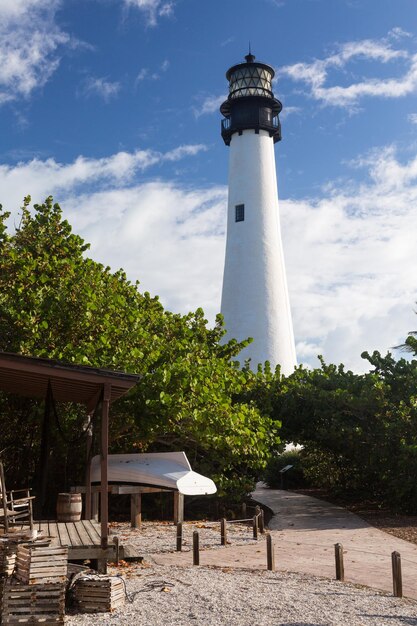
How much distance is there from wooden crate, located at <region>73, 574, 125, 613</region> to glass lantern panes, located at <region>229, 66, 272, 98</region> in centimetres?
3175

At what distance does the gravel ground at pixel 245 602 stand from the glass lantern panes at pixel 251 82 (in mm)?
30263

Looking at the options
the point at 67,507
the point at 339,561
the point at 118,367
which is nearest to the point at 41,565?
the point at 67,507

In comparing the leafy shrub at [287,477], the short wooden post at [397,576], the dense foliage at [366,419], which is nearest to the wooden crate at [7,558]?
the short wooden post at [397,576]

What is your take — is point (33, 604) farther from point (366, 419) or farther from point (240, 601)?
point (366, 419)

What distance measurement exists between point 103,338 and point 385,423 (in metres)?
9.12

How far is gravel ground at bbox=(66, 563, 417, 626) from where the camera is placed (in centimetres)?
790

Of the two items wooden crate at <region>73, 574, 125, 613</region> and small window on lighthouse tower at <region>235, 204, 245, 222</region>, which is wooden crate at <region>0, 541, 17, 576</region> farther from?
small window on lighthouse tower at <region>235, 204, 245, 222</region>

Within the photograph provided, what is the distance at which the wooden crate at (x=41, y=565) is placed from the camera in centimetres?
754

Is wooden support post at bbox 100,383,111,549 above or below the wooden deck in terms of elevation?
above

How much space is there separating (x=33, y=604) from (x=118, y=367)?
8.37 m

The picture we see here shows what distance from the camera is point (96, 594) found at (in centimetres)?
828

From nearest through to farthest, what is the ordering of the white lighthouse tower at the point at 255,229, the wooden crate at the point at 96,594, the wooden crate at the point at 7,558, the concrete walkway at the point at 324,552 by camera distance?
1. the wooden crate at the point at 7,558
2. the wooden crate at the point at 96,594
3. the concrete walkway at the point at 324,552
4. the white lighthouse tower at the point at 255,229

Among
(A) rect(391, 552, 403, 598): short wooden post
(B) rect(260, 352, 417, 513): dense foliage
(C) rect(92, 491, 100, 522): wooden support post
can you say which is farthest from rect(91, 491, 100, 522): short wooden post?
(B) rect(260, 352, 417, 513): dense foliage

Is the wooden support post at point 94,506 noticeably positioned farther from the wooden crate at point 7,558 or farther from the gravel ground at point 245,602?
the wooden crate at point 7,558
